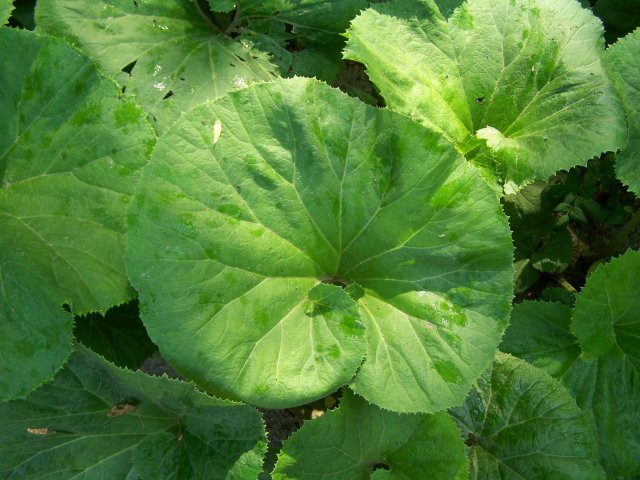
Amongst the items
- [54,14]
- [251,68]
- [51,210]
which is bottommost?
[51,210]

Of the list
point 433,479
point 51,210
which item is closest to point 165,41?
point 51,210

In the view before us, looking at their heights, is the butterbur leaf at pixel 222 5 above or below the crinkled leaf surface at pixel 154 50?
above

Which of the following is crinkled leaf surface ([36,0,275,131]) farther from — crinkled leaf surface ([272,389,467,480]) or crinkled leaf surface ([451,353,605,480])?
crinkled leaf surface ([451,353,605,480])

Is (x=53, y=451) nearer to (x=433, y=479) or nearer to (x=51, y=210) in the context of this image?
(x=51, y=210)

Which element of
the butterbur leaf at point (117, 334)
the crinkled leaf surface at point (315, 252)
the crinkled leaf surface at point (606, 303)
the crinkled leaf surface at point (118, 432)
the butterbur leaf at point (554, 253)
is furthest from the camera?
the butterbur leaf at point (554, 253)

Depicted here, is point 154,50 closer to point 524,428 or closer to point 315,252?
point 315,252

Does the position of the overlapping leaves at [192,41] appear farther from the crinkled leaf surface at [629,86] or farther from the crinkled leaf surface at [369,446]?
the crinkled leaf surface at [369,446]

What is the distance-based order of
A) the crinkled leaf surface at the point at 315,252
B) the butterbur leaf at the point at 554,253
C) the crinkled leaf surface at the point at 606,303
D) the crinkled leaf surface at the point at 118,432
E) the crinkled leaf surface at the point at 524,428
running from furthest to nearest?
the butterbur leaf at the point at 554,253, the crinkled leaf surface at the point at 606,303, the crinkled leaf surface at the point at 524,428, the crinkled leaf surface at the point at 118,432, the crinkled leaf surface at the point at 315,252

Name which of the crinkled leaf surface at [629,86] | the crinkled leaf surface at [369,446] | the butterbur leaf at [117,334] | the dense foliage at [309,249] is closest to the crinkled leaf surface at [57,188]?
the dense foliage at [309,249]
